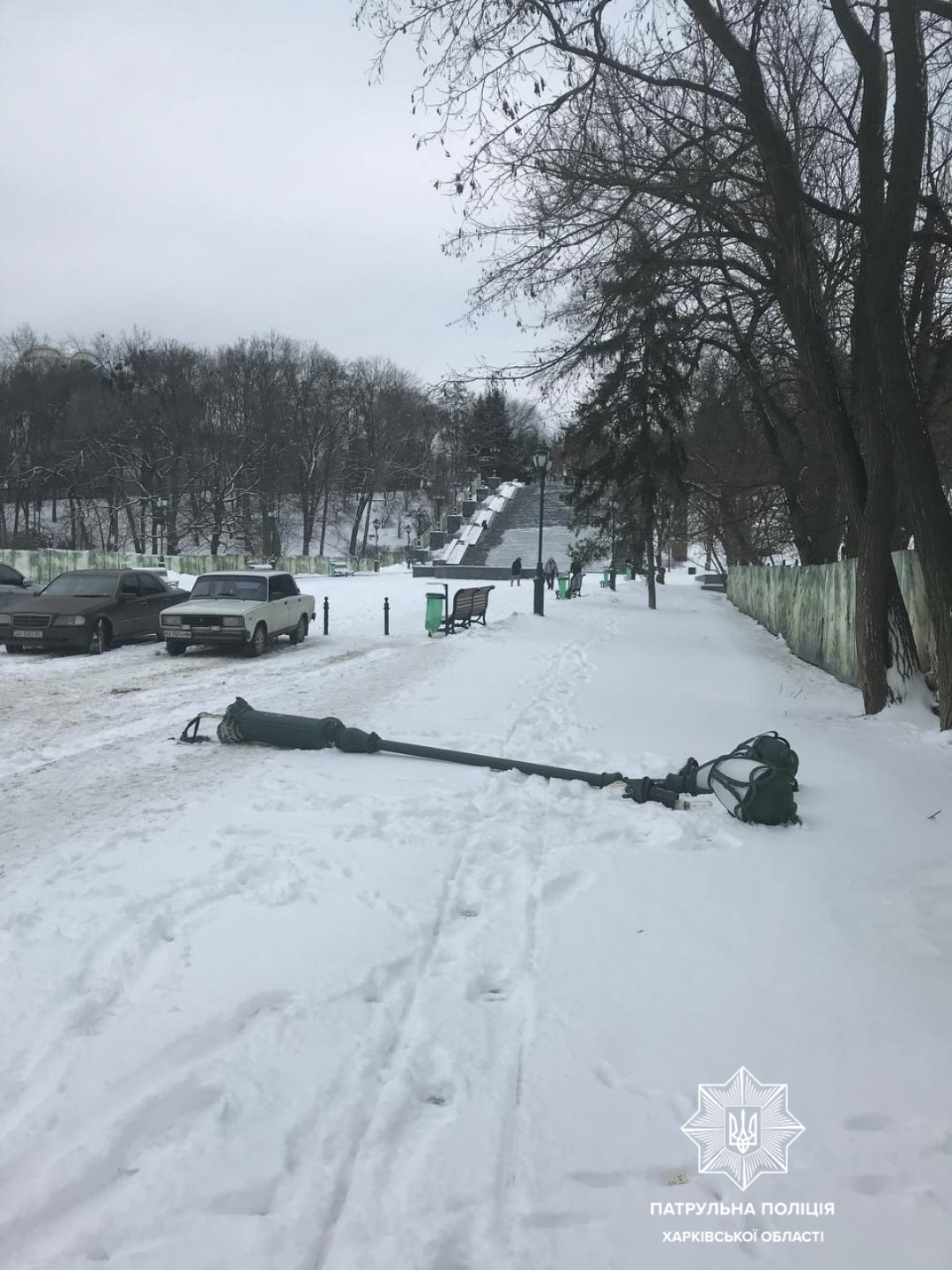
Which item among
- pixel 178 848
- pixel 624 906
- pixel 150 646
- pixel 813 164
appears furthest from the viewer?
pixel 150 646

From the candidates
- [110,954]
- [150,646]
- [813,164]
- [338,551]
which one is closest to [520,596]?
[150,646]

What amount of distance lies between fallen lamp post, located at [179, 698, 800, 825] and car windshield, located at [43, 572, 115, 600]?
8.91 meters

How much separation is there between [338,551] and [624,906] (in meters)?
76.9

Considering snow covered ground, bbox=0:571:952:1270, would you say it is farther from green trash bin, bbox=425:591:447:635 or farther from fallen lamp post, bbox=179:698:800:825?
green trash bin, bbox=425:591:447:635

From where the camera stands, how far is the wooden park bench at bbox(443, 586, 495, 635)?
18.5 metres

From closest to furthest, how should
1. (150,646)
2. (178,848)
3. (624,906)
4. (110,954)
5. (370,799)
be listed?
(110,954) < (624,906) < (178,848) < (370,799) < (150,646)

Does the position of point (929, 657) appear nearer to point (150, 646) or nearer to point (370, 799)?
point (370, 799)

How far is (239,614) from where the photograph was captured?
48.5ft

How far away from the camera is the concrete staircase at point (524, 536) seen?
51719 mm

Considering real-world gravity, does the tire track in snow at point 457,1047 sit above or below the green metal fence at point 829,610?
below

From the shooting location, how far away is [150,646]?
54.3ft

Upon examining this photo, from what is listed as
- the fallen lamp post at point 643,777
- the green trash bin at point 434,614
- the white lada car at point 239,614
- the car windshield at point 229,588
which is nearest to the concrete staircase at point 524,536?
the green trash bin at point 434,614

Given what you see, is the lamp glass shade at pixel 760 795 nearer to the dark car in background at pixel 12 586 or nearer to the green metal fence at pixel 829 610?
the green metal fence at pixel 829 610

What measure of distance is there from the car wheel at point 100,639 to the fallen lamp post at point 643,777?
7910 mm
